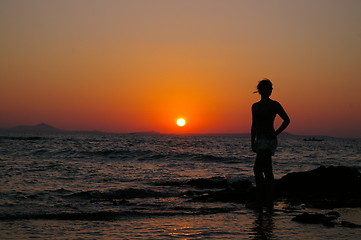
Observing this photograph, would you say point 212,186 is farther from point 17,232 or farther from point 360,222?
point 17,232

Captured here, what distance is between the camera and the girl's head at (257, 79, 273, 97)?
26.4 ft

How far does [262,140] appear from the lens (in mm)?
8102

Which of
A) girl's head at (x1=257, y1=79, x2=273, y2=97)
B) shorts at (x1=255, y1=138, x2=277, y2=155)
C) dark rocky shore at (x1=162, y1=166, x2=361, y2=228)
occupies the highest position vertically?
girl's head at (x1=257, y1=79, x2=273, y2=97)

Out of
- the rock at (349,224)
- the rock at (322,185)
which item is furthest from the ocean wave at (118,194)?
the rock at (349,224)

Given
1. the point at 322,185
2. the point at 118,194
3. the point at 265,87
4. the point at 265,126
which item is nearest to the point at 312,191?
the point at 322,185

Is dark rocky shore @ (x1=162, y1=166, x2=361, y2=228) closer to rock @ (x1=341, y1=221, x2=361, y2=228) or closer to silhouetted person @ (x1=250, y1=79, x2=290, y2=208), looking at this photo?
silhouetted person @ (x1=250, y1=79, x2=290, y2=208)

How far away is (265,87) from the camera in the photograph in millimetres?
8039

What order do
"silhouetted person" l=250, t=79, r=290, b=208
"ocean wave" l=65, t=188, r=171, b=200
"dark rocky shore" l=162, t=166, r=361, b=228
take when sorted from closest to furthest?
"silhouetted person" l=250, t=79, r=290, b=208 → "dark rocky shore" l=162, t=166, r=361, b=228 → "ocean wave" l=65, t=188, r=171, b=200

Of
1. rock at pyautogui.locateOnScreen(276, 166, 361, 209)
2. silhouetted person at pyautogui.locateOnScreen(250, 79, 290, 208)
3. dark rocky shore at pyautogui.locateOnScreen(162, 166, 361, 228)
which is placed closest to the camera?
silhouetted person at pyautogui.locateOnScreen(250, 79, 290, 208)

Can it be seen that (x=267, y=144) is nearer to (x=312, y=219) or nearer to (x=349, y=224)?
(x=312, y=219)

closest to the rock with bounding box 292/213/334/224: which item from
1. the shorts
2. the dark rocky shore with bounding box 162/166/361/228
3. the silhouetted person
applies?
the silhouetted person

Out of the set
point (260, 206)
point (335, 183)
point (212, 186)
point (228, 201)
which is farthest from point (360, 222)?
point (212, 186)

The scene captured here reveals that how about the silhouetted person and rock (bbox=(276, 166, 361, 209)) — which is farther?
rock (bbox=(276, 166, 361, 209))

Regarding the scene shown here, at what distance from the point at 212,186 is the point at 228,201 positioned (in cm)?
431
